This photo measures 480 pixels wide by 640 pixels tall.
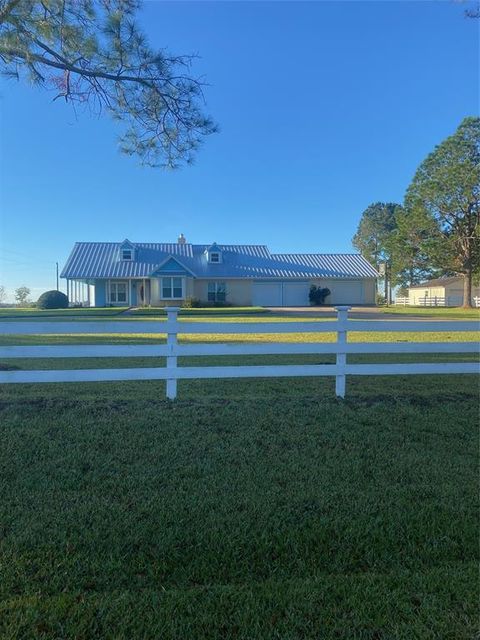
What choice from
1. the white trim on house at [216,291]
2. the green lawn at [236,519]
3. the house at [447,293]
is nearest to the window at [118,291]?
the white trim on house at [216,291]

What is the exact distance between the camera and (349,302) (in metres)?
41.8

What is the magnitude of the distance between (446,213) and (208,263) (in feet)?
66.5

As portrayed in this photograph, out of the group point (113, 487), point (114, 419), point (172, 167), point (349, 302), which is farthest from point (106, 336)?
point (349, 302)

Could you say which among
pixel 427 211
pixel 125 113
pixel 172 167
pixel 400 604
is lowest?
pixel 400 604

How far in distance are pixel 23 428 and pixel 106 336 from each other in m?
9.55

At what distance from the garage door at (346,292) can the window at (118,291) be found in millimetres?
17705

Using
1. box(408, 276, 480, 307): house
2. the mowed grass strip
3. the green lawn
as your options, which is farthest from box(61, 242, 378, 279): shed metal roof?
the mowed grass strip

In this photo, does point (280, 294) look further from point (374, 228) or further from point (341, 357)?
point (374, 228)

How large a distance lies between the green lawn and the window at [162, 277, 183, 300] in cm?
3190

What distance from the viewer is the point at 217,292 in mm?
39438

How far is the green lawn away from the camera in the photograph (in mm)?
2369

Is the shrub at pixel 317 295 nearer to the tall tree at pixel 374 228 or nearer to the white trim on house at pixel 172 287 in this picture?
the white trim on house at pixel 172 287

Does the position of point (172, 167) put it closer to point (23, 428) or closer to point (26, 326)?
point (26, 326)

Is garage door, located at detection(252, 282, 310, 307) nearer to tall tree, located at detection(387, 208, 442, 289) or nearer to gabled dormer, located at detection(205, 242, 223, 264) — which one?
gabled dormer, located at detection(205, 242, 223, 264)
